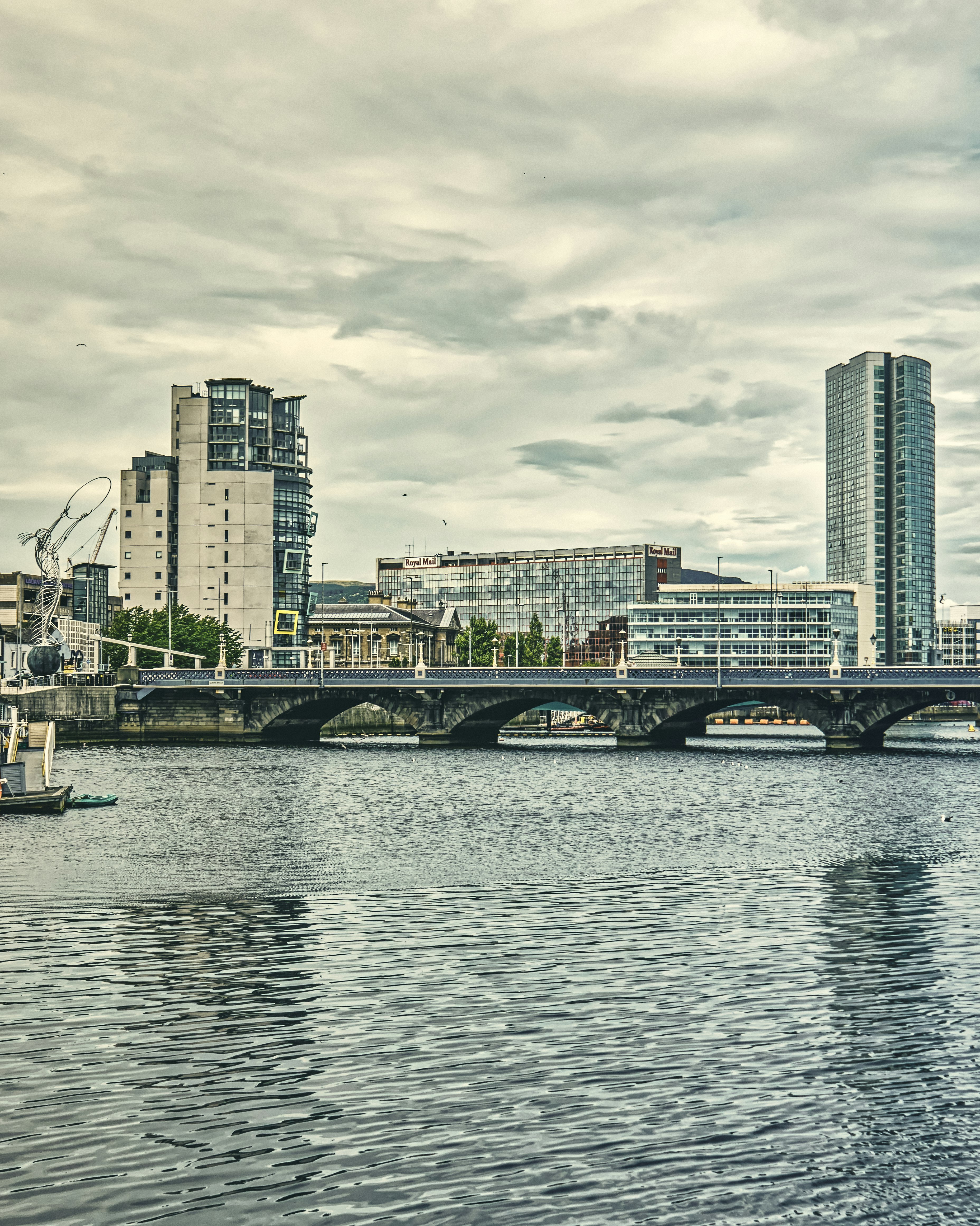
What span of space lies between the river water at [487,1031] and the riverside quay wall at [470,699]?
267 feet

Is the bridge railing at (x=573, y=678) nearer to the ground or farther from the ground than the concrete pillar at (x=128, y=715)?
farther from the ground

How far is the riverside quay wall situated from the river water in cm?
8134

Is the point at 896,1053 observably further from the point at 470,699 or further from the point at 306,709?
the point at 306,709

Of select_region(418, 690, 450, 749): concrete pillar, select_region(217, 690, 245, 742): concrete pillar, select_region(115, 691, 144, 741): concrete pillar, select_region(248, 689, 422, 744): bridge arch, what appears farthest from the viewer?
select_region(217, 690, 245, 742): concrete pillar

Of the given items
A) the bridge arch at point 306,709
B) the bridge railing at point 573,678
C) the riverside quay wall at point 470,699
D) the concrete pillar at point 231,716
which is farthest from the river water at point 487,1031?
the concrete pillar at point 231,716

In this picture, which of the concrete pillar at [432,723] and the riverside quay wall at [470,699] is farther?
the concrete pillar at [432,723]

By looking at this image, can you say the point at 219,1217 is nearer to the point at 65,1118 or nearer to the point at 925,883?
the point at 65,1118

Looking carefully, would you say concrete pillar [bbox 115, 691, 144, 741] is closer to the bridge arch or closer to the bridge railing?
the bridge railing

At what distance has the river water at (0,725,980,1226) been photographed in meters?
18.7

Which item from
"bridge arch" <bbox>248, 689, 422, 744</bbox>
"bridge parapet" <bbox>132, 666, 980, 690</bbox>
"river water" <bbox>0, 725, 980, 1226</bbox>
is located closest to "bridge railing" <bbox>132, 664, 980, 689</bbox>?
"bridge parapet" <bbox>132, 666, 980, 690</bbox>

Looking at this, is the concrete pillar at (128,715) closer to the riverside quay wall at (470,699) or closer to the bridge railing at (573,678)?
the riverside quay wall at (470,699)

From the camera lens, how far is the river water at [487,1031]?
18688mm

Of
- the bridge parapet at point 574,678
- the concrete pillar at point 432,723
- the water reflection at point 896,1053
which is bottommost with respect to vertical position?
the water reflection at point 896,1053

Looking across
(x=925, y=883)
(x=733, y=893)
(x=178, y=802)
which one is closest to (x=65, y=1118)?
(x=733, y=893)
